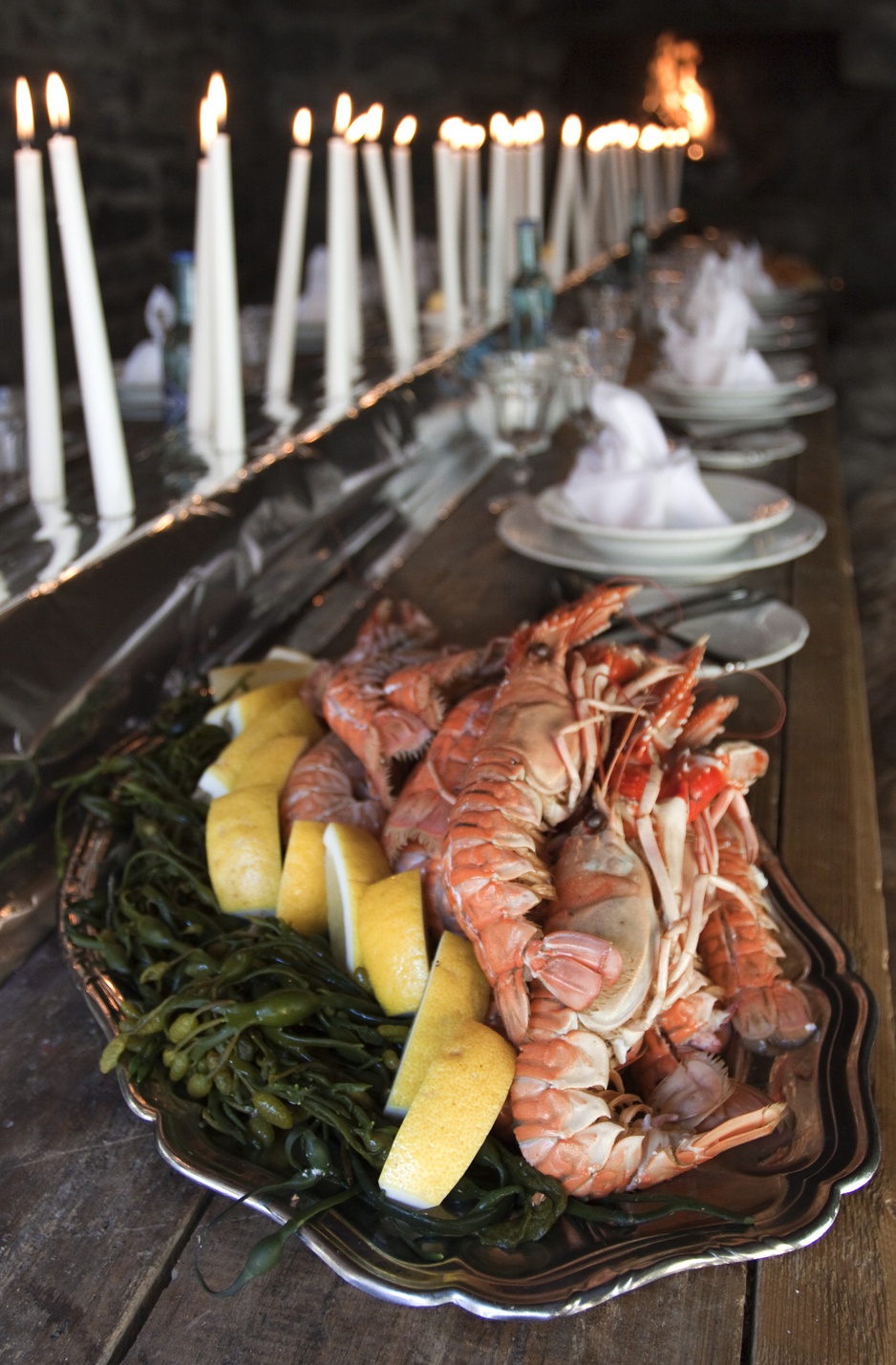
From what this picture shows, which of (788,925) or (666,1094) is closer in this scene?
(666,1094)

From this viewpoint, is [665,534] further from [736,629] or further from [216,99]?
[216,99]

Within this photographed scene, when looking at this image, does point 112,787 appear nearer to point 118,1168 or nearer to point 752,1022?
point 118,1168

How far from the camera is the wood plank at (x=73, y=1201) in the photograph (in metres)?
0.69

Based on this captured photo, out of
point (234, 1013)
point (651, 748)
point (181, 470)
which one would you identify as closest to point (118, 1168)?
point (234, 1013)

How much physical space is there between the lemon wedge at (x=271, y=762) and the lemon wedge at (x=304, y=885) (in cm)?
13

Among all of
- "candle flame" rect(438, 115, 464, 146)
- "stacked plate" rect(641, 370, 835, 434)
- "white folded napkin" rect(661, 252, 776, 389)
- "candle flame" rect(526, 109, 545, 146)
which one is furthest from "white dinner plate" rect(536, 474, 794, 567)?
"candle flame" rect(526, 109, 545, 146)

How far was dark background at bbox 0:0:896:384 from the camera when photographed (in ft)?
14.5

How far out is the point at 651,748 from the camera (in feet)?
3.35

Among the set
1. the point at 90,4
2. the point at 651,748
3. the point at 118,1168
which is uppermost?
the point at 90,4

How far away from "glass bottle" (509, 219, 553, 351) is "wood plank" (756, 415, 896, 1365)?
83cm

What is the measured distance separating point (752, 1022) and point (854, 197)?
824cm

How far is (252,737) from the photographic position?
119cm

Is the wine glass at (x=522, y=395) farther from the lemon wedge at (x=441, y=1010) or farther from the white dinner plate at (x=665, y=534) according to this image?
the lemon wedge at (x=441, y=1010)

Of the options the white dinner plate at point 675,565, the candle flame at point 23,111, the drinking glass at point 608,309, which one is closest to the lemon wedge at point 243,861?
the white dinner plate at point 675,565
